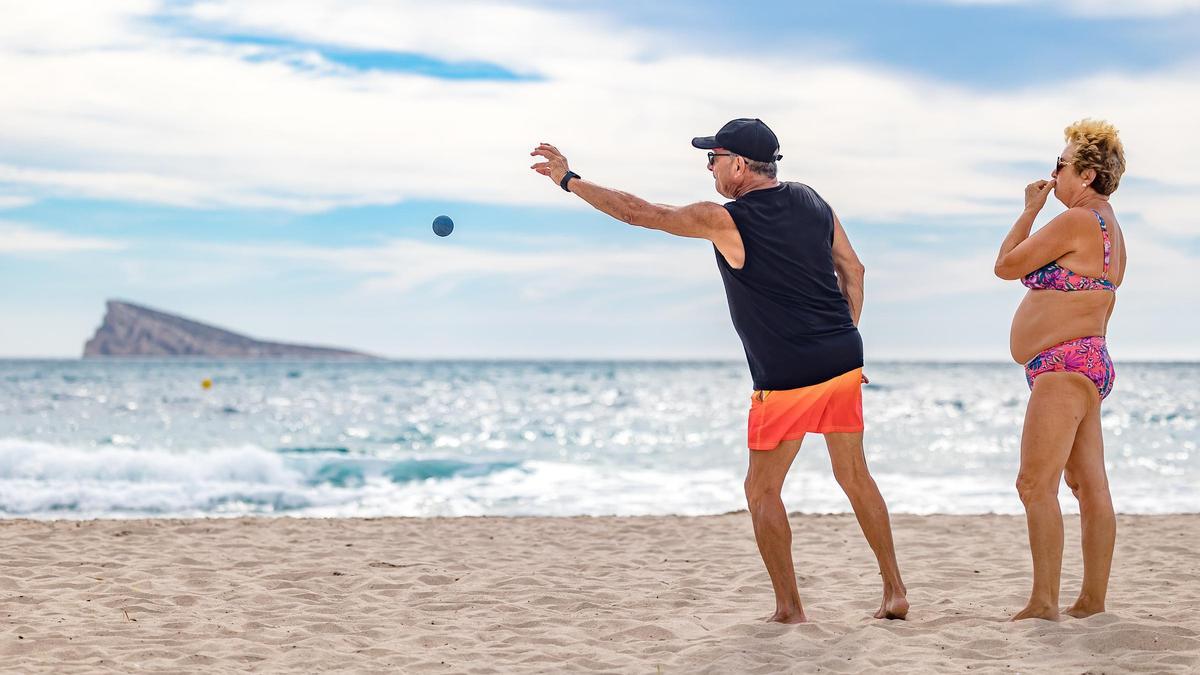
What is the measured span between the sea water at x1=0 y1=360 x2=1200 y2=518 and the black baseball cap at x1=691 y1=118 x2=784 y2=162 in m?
6.10

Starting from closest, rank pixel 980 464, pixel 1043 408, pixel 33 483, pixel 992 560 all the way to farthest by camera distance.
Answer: pixel 1043 408, pixel 992 560, pixel 33 483, pixel 980 464

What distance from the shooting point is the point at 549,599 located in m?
5.21

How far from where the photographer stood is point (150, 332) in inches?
4021

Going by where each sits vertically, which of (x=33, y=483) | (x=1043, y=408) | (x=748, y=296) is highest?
(x=748, y=296)

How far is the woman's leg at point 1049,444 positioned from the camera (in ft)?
13.5

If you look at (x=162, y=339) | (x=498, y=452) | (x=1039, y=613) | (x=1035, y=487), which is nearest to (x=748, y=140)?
(x=1035, y=487)

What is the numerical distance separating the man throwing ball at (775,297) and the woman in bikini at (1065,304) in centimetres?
65

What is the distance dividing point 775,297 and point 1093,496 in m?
1.54

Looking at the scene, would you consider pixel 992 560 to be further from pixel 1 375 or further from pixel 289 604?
pixel 1 375

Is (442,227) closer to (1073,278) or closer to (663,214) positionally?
(663,214)

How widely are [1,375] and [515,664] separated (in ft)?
172

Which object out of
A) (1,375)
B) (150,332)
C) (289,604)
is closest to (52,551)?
(289,604)

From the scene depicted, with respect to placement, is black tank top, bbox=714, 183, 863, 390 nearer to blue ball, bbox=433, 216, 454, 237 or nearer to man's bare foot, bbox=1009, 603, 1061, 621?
man's bare foot, bbox=1009, 603, 1061, 621

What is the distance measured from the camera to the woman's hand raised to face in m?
4.20
